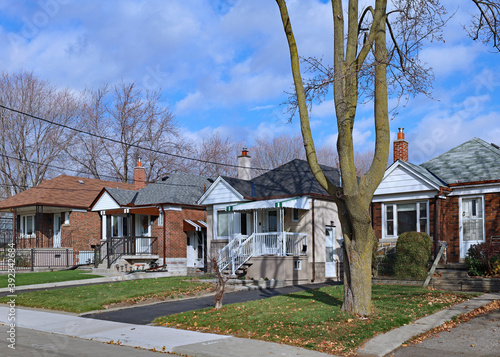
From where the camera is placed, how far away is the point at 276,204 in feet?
68.2

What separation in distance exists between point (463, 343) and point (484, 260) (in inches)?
309

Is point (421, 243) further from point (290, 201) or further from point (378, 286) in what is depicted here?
point (290, 201)

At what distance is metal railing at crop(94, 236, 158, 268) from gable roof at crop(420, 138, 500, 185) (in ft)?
50.4

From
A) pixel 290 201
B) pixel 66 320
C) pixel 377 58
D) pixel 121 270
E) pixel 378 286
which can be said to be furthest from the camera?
pixel 121 270

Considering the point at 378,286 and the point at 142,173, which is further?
the point at 142,173

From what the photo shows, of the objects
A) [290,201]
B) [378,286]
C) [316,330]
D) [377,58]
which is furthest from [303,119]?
[290,201]

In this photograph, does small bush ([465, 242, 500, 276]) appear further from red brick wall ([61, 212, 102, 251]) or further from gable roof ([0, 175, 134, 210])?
gable roof ([0, 175, 134, 210])

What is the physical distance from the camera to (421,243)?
56.6ft

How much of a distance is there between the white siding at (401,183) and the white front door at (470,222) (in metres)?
1.49

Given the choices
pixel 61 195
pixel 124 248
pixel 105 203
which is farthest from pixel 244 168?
pixel 61 195

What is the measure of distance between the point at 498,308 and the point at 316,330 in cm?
514

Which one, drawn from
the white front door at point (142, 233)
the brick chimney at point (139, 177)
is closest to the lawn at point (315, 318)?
the white front door at point (142, 233)

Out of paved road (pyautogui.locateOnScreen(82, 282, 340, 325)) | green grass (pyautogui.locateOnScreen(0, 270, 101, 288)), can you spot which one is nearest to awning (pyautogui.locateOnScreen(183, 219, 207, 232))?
green grass (pyautogui.locateOnScreen(0, 270, 101, 288))

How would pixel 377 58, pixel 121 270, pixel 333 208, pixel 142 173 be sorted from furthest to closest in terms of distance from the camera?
pixel 142 173, pixel 121 270, pixel 333 208, pixel 377 58
